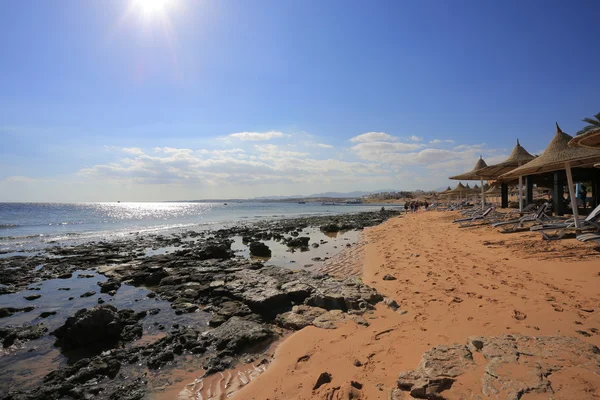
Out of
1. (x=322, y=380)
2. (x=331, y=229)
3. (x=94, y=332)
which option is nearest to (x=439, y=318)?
(x=322, y=380)

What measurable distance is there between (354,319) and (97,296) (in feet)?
24.8

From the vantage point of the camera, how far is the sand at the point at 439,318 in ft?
12.3

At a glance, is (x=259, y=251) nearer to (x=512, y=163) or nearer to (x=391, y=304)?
(x=391, y=304)

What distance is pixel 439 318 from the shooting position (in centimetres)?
512

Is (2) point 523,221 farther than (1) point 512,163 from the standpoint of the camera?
No

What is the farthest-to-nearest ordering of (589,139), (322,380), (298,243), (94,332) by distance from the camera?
(298,243), (589,139), (94,332), (322,380)

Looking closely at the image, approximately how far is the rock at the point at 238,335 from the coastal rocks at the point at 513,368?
274cm

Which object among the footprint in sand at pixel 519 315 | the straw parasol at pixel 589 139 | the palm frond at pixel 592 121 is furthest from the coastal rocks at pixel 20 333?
the palm frond at pixel 592 121

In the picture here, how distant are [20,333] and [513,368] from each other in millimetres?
8496

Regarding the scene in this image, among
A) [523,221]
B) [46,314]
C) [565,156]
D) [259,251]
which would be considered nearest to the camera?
[46,314]

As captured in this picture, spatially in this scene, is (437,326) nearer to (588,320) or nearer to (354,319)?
(354,319)

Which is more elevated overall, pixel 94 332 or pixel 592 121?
pixel 592 121

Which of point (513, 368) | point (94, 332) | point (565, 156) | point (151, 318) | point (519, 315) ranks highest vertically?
point (565, 156)

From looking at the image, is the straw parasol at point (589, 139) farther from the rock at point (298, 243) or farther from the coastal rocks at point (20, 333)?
the coastal rocks at point (20, 333)
